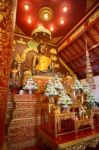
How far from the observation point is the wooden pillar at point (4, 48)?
1794mm

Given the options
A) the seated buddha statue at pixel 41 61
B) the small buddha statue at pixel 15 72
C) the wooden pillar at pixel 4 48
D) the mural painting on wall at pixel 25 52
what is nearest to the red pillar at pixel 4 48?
the wooden pillar at pixel 4 48

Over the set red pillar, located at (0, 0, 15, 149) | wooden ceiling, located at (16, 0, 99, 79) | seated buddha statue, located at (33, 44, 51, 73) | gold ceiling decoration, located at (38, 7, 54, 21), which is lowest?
red pillar, located at (0, 0, 15, 149)

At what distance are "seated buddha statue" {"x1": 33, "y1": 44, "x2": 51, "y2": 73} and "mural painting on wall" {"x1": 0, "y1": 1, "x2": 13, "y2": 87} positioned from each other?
3830mm

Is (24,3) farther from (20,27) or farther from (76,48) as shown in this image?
(76,48)

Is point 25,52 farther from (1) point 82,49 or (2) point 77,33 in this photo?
(1) point 82,49

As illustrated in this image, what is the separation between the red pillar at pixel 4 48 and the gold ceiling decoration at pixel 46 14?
3687mm

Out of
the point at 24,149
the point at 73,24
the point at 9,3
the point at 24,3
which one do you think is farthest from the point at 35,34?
the point at 24,149

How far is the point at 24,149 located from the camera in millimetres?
2732

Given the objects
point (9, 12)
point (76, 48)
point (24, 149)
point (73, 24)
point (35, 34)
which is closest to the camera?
point (9, 12)

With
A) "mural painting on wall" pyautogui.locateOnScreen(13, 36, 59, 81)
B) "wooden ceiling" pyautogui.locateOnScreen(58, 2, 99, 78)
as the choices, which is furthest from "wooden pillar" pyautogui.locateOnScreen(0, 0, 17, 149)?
"mural painting on wall" pyautogui.locateOnScreen(13, 36, 59, 81)

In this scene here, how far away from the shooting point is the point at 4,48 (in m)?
1.87

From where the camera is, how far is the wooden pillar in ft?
5.89

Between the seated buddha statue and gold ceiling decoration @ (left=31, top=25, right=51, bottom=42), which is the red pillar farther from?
the seated buddha statue

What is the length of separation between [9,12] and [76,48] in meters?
4.51
